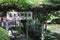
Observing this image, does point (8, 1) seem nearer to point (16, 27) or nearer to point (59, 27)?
point (16, 27)

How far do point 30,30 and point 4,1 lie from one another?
519 cm

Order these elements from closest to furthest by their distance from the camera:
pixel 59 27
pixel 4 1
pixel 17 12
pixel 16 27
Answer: pixel 4 1
pixel 17 12
pixel 16 27
pixel 59 27

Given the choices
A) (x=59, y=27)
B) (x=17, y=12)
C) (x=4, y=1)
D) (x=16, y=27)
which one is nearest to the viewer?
(x=4, y=1)

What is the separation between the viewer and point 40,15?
1063 cm

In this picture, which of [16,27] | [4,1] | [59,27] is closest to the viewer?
[4,1]

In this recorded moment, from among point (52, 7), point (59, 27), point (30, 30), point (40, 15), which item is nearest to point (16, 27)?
point (30, 30)

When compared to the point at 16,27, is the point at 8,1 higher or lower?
higher

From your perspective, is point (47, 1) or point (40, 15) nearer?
point (47, 1)

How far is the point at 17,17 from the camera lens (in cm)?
1020

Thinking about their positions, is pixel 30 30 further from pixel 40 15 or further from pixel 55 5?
pixel 55 5

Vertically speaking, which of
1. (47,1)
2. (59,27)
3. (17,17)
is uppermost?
(47,1)

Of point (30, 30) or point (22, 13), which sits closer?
point (22, 13)

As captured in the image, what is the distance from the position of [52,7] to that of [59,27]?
11.3m

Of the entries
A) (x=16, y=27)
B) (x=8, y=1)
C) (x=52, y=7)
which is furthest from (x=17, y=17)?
(x=16, y=27)
